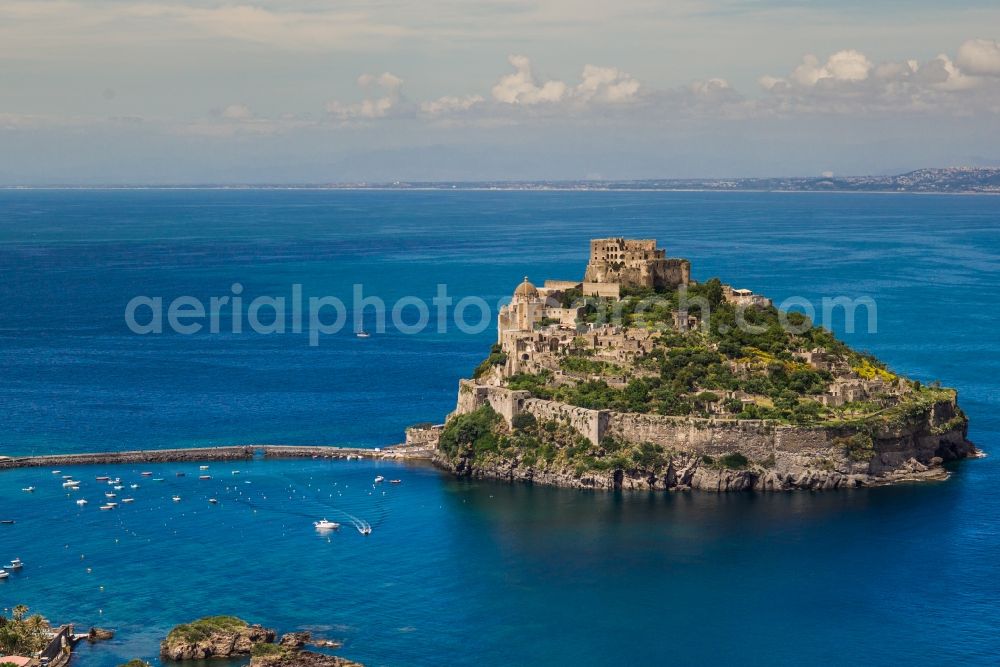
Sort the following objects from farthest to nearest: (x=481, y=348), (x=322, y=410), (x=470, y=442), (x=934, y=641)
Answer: (x=481, y=348) → (x=322, y=410) → (x=470, y=442) → (x=934, y=641)

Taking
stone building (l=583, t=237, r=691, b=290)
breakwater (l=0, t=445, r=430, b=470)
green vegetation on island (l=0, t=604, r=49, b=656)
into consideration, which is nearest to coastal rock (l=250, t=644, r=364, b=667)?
green vegetation on island (l=0, t=604, r=49, b=656)

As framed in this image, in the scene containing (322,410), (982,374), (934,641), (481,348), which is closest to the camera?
(934,641)

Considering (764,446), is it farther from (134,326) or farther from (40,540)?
(134,326)

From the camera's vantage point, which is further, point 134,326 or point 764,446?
point 134,326

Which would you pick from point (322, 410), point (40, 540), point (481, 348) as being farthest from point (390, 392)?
point (40, 540)

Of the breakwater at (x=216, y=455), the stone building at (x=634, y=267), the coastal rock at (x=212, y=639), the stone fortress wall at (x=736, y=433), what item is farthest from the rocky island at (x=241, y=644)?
the stone building at (x=634, y=267)

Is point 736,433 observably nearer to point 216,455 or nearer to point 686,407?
point 686,407

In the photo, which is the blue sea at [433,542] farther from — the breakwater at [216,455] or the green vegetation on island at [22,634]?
the green vegetation on island at [22,634]

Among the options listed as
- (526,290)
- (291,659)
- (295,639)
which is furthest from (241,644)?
(526,290)
